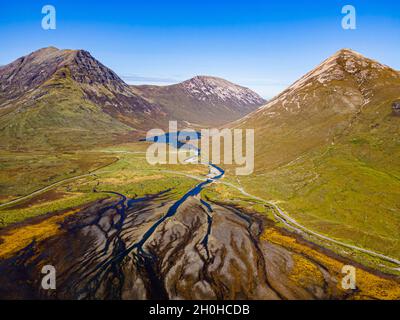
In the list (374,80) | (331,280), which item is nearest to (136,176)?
(331,280)

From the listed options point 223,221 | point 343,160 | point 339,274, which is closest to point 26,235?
point 223,221

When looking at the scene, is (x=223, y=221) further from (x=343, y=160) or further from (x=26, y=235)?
(x=343, y=160)

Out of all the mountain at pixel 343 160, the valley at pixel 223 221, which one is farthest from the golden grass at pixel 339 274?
the mountain at pixel 343 160

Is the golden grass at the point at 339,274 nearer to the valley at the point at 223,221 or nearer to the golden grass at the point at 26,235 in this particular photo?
the valley at the point at 223,221

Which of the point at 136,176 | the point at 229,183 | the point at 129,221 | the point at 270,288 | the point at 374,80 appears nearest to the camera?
Answer: the point at 270,288

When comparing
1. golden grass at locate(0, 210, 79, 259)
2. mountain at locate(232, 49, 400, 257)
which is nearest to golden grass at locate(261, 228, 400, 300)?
mountain at locate(232, 49, 400, 257)
